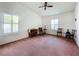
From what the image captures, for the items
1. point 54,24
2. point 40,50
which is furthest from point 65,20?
point 40,50

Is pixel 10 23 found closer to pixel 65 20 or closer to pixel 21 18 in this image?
pixel 21 18

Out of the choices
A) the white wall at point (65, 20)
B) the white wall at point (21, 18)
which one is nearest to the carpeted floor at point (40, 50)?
the white wall at point (21, 18)

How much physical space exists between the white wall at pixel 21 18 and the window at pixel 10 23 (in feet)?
0.79

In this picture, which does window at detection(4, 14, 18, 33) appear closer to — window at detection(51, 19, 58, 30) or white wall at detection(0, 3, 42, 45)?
white wall at detection(0, 3, 42, 45)

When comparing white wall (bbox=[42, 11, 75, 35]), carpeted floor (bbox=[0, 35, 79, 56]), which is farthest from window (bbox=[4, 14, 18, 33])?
white wall (bbox=[42, 11, 75, 35])

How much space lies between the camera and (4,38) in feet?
12.8

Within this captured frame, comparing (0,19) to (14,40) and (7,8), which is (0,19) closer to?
(7,8)

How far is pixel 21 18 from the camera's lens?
5062 millimetres

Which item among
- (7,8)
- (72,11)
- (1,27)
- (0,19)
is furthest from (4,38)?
(72,11)

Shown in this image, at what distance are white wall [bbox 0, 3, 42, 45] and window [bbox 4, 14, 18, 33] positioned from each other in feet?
0.79

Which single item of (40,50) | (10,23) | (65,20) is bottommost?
(40,50)

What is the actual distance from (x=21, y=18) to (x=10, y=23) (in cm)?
97

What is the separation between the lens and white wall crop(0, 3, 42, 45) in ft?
12.6

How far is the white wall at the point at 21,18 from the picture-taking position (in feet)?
12.6
